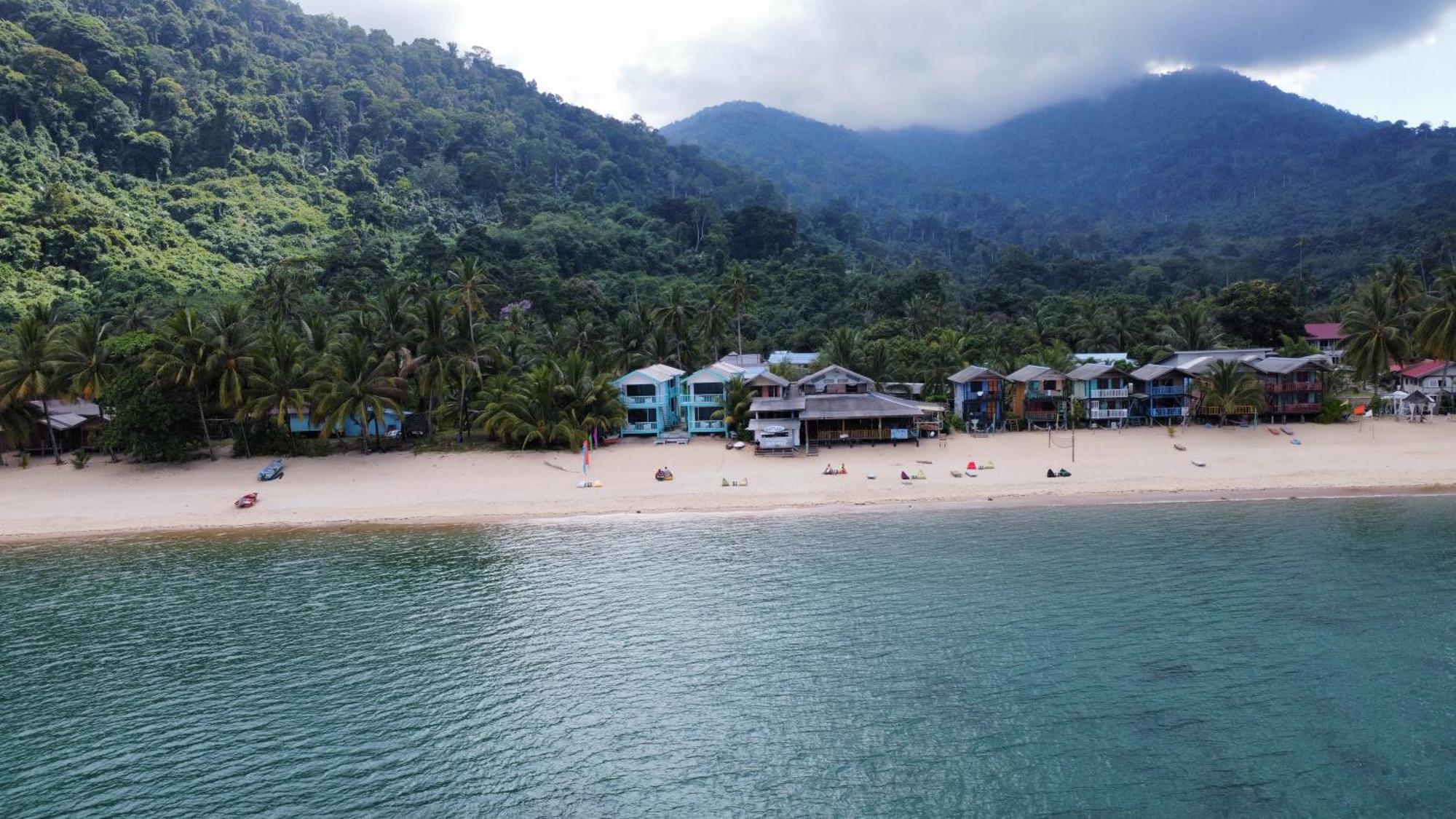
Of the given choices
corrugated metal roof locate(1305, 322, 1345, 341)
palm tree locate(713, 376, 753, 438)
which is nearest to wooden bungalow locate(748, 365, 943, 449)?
palm tree locate(713, 376, 753, 438)

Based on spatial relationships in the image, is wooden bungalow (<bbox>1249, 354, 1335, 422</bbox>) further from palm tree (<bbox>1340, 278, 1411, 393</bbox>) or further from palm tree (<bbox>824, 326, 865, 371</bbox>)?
palm tree (<bbox>824, 326, 865, 371</bbox>)

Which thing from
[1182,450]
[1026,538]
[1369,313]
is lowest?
[1026,538]

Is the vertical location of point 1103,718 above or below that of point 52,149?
below

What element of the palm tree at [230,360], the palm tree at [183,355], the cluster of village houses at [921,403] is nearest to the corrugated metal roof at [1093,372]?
the cluster of village houses at [921,403]

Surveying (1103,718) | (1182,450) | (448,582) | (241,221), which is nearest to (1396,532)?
(1182,450)

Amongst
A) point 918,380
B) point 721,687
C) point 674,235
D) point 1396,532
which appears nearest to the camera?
point 721,687

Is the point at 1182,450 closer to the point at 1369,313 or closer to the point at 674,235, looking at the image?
the point at 1369,313

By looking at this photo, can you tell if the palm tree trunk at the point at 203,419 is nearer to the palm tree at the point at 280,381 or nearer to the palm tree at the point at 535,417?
the palm tree at the point at 280,381
